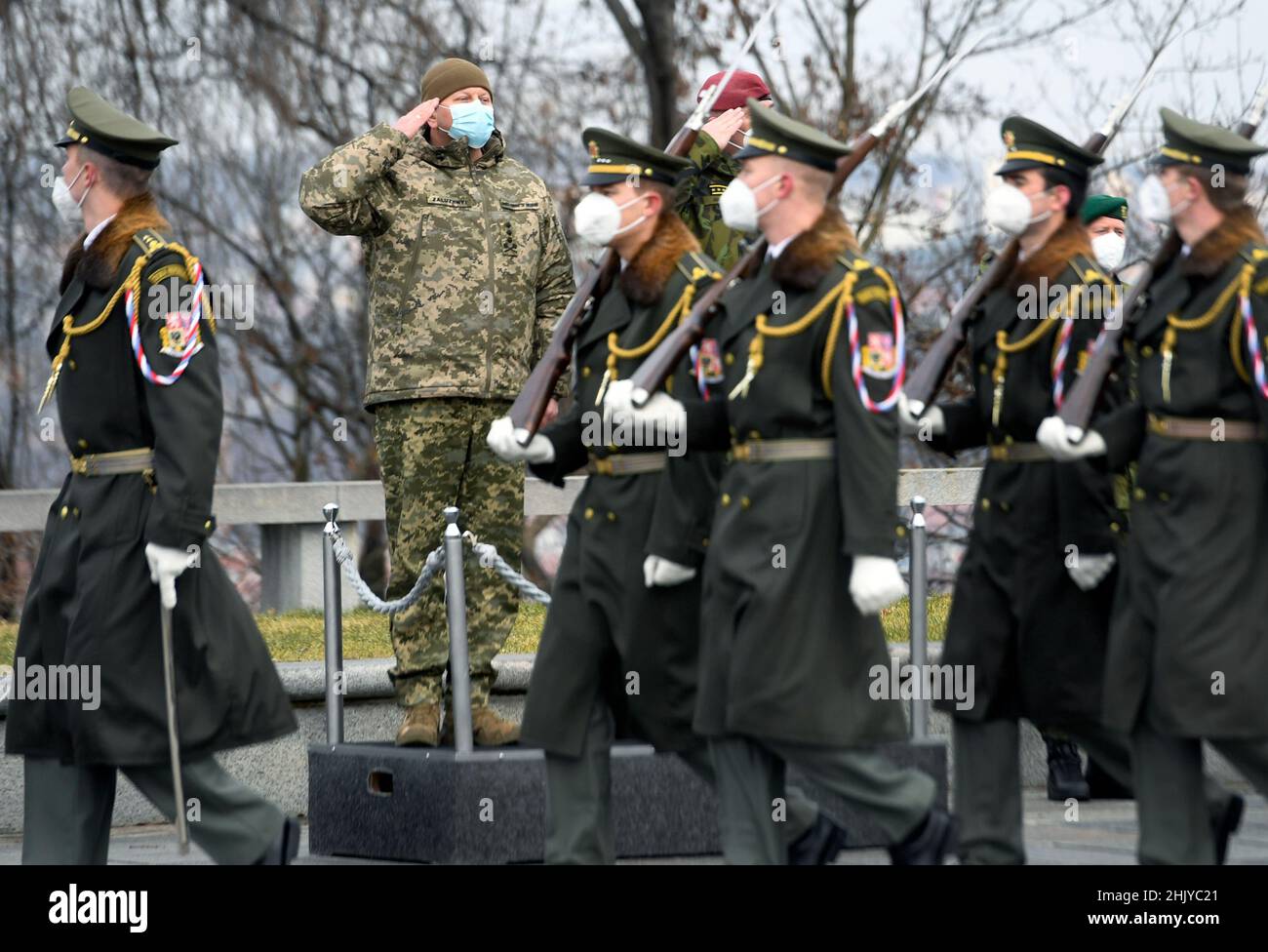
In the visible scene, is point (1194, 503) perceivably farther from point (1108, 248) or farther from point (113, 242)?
point (113, 242)

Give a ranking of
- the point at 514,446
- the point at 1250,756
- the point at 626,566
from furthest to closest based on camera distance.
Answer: the point at 514,446 < the point at 626,566 < the point at 1250,756

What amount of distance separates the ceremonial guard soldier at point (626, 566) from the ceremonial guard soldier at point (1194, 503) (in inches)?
41.2

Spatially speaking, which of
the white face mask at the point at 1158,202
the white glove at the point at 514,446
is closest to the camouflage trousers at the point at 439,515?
the white glove at the point at 514,446

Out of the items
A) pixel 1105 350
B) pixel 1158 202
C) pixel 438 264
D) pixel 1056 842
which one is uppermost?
pixel 438 264

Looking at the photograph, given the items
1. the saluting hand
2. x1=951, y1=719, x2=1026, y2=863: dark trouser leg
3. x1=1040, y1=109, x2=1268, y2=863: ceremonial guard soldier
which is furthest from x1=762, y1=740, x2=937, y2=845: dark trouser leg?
the saluting hand

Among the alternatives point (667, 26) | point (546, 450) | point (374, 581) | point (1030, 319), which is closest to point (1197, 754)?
point (1030, 319)

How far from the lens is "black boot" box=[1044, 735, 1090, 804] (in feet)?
32.0

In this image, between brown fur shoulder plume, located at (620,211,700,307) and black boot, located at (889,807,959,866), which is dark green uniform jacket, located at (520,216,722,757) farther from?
black boot, located at (889,807,959,866)

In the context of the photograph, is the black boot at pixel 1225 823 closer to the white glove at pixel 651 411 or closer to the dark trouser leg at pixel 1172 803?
the dark trouser leg at pixel 1172 803

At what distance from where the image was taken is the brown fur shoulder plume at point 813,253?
675 centimetres

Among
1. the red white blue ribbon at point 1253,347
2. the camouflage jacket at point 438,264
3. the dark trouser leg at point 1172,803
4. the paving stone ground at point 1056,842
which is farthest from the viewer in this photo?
the camouflage jacket at point 438,264

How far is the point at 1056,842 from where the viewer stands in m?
8.77

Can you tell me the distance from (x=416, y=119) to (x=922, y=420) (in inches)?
96.7

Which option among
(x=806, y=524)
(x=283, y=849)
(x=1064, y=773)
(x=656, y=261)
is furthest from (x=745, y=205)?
(x=1064, y=773)
